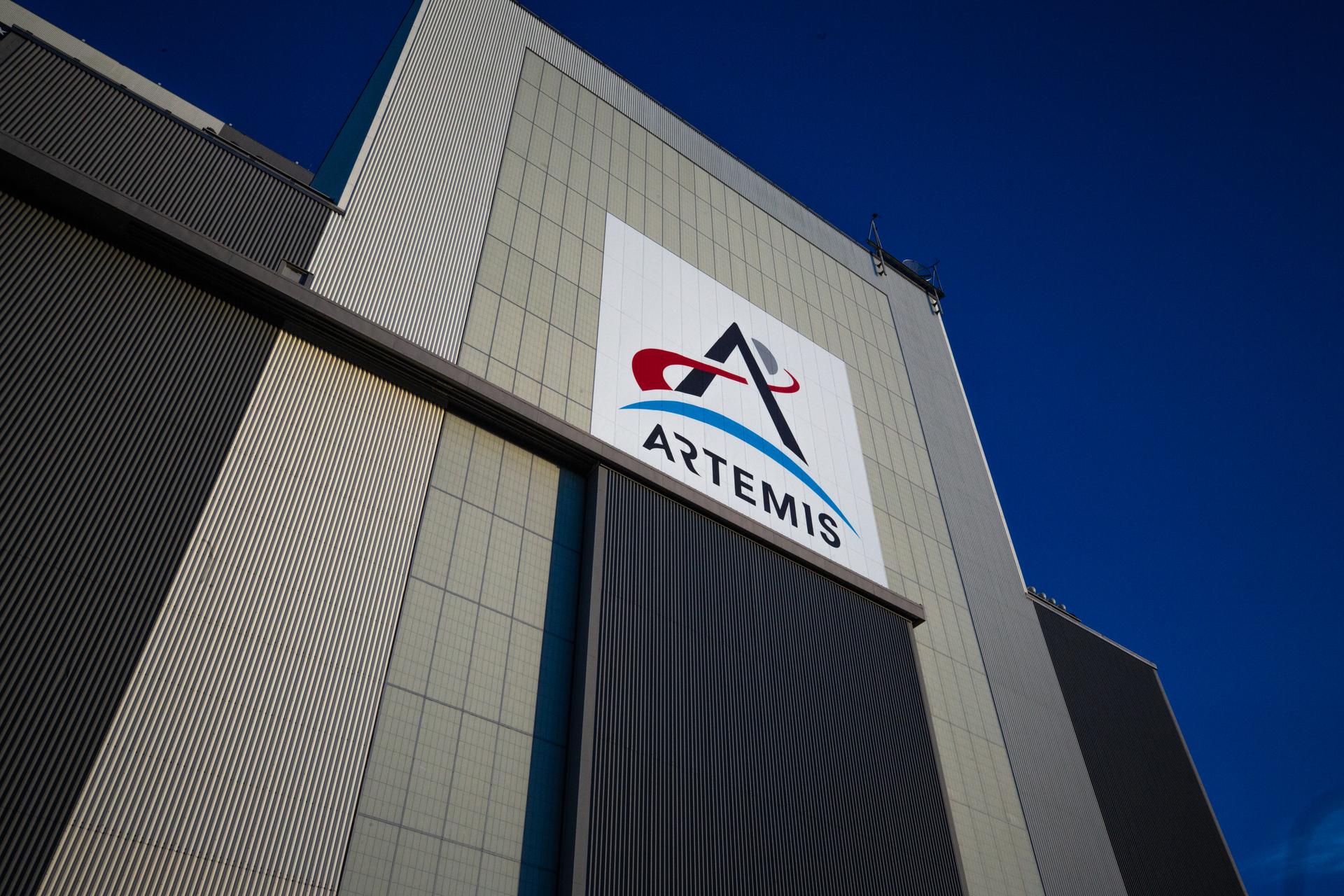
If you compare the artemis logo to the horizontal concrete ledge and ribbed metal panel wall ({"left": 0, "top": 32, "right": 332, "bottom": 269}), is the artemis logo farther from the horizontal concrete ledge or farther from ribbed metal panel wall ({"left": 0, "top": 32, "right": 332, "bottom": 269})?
ribbed metal panel wall ({"left": 0, "top": 32, "right": 332, "bottom": 269})

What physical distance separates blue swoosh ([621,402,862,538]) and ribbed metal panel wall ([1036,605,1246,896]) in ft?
33.6

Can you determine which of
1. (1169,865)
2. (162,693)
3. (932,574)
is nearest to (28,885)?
(162,693)

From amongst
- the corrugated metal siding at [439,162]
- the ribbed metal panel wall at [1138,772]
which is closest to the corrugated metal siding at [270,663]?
the corrugated metal siding at [439,162]

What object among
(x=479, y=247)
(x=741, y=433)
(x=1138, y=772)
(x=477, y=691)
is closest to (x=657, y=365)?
(x=741, y=433)

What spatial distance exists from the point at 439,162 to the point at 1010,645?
21462mm

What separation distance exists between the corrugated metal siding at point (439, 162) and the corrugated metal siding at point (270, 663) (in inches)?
103

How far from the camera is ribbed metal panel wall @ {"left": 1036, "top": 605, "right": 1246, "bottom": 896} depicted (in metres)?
27.2

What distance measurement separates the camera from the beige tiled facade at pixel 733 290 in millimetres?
22469

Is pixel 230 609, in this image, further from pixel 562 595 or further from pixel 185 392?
pixel 562 595

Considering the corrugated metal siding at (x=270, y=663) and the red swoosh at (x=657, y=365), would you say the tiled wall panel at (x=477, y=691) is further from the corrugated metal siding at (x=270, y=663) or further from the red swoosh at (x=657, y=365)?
the red swoosh at (x=657, y=365)

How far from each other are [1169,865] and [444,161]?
28249mm

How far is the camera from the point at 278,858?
12867 mm

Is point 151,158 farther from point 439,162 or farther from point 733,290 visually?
point 733,290

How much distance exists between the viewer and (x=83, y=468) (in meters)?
14.0
